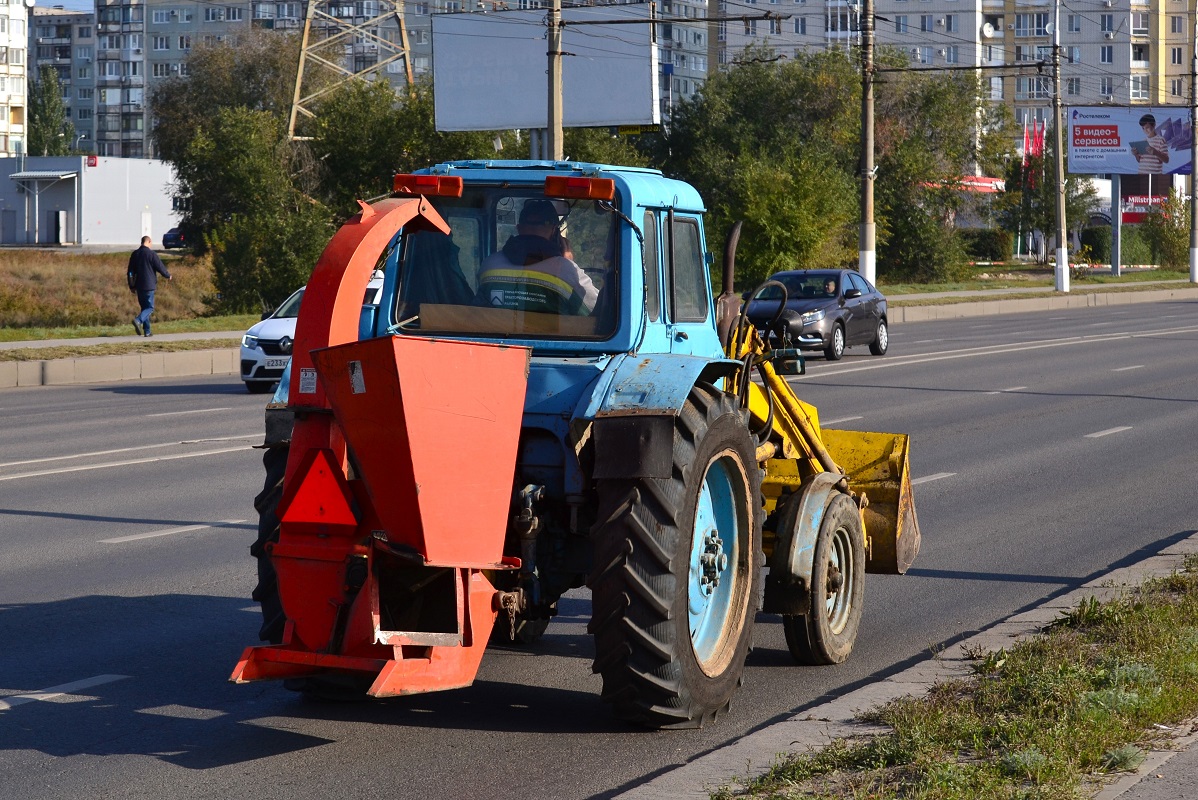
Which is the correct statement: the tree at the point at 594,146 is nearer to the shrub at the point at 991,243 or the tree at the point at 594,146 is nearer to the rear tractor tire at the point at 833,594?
the shrub at the point at 991,243

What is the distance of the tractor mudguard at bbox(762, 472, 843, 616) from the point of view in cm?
659

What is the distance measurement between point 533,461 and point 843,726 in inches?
58.7

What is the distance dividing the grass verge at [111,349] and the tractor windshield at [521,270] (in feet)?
66.4

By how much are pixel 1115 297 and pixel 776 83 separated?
25.2 metres

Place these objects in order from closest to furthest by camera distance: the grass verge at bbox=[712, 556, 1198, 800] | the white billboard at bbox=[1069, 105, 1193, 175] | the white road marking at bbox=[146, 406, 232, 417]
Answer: the grass verge at bbox=[712, 556, 1198, 800] < the white road marking at bbox=[146, 406, 232, 417] < the white billboard at bbox=[1069, 105, 1193, 175]

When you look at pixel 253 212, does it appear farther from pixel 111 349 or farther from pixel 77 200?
pixel 77 200

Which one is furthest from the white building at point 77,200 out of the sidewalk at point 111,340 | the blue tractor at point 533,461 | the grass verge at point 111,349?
the blue tractor at point 533,461

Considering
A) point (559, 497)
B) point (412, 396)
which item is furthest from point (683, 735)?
point (412, 396)

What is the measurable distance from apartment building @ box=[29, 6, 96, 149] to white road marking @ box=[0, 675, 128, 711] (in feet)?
591

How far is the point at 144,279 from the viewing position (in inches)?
1183

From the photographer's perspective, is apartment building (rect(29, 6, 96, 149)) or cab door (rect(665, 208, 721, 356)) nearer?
cab door (rect(665, 208, 721, 356))

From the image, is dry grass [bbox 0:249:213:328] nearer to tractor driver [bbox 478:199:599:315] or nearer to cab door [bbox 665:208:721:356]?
cab door [bbox 665:208:721:356]

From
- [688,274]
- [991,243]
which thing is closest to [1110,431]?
[688,274]

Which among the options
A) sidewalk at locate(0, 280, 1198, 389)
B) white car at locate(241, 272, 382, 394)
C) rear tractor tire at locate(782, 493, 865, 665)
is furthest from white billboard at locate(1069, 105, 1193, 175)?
rear tractor tire at locate(782, 493, 865, 665)
